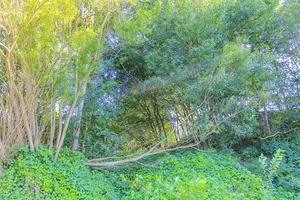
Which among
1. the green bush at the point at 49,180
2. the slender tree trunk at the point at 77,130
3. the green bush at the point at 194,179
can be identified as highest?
the slender tree trunk at the point at 77,130

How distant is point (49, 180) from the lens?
3.95 m

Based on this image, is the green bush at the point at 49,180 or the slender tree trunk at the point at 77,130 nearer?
the green bush at the point at 49,180

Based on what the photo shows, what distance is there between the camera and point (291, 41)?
7.16m

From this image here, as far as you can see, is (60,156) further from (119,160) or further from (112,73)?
(112,73)

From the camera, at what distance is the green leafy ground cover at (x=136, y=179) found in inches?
150

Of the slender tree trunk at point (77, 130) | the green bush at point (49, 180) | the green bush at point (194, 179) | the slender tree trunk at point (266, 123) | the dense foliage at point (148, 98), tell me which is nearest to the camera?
the green bush at point (49, 180)

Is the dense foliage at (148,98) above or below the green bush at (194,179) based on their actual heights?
above

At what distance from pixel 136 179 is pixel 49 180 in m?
1.20

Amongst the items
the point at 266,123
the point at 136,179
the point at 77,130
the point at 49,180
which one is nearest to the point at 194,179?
the point at 136,179

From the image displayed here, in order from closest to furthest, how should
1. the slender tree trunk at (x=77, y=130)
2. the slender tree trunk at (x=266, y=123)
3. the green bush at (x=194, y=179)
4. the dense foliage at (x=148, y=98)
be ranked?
the green bush at (x=194, y=179), the dense foliage at (x=148, y=98), the slender tree trunk at (x=77, y=130), the slender tree trunk at (x=266, y=123)

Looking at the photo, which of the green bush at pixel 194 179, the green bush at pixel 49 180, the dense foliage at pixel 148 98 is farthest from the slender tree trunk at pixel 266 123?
the green bush at pixel 49 180

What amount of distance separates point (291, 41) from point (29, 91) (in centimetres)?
578

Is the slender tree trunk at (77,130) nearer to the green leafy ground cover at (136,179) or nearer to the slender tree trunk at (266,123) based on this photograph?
the green leafy ground cover at (136,179)

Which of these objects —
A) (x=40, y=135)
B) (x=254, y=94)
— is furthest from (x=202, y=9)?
(x=40, y=135)
